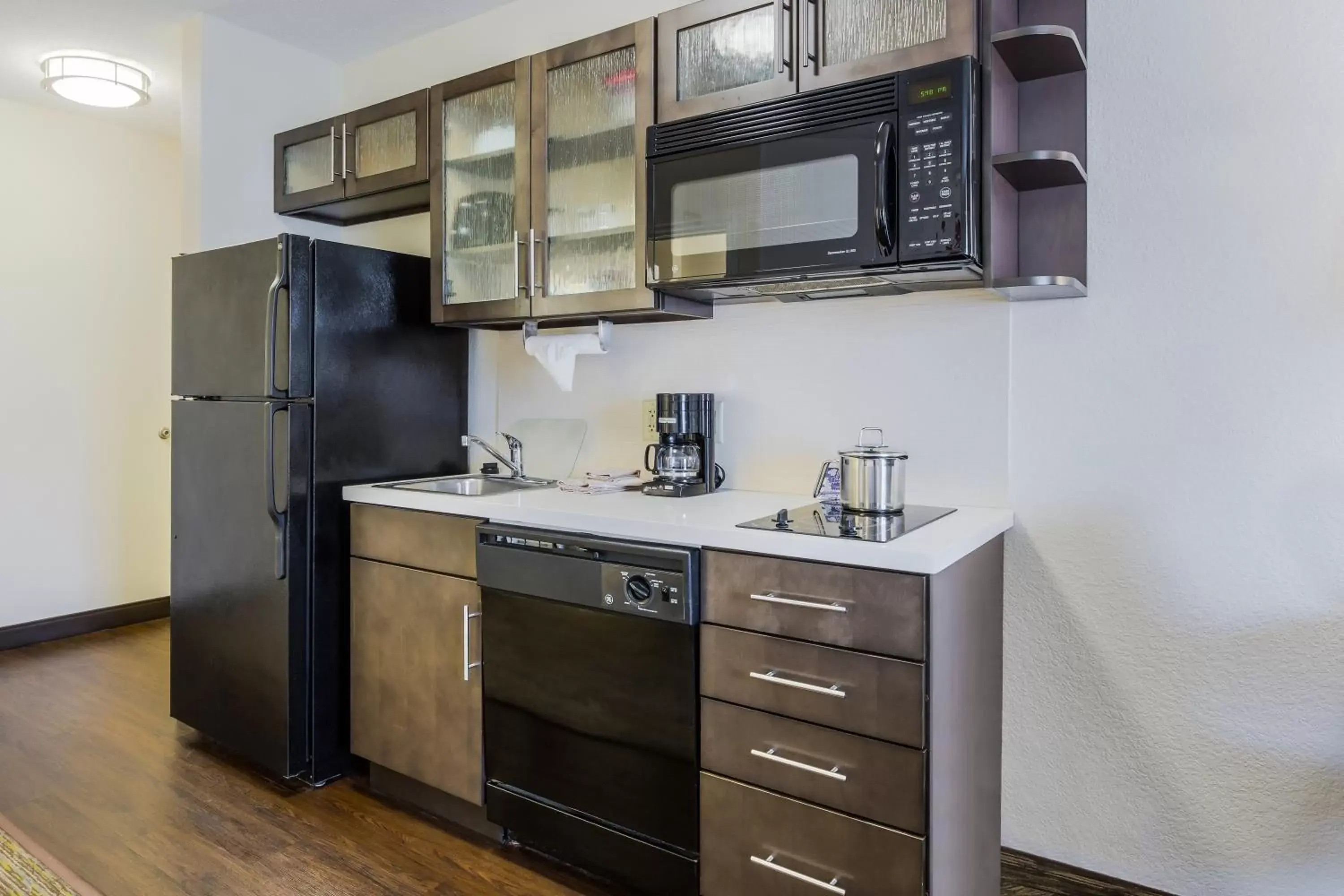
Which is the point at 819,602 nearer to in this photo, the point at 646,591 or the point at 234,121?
the point at 646,591

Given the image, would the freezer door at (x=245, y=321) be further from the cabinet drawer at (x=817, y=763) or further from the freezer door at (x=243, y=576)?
the cabinet drawer at (x=817, y=763)

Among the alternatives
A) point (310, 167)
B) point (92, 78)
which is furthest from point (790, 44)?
point (92, 78)

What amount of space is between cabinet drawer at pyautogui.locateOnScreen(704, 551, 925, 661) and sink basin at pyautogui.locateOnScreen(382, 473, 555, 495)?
107 centimetres

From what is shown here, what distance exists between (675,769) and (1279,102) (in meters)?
1.91

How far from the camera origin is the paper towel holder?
2533 millimetres

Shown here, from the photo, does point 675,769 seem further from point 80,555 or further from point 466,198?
point 80,555

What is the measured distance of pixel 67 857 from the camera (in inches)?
81.4

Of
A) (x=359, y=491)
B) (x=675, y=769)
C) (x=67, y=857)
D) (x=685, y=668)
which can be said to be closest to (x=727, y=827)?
(x=675, y=769)

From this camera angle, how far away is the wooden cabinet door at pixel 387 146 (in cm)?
274

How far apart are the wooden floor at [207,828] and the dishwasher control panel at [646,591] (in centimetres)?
73

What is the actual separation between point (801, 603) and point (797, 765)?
12.4 inches

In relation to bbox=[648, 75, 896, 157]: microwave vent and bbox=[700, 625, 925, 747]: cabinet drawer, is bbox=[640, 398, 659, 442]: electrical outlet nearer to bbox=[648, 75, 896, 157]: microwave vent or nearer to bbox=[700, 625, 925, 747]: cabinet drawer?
bbox=[648, 75, 896, 157]: microwave vent

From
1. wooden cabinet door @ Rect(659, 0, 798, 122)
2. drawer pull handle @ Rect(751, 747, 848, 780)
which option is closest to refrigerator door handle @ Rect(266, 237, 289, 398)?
wooden cabinet door @ Rect(659, 0, 798, 122)

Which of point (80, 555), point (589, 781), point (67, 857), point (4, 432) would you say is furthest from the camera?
point (80, 555)
